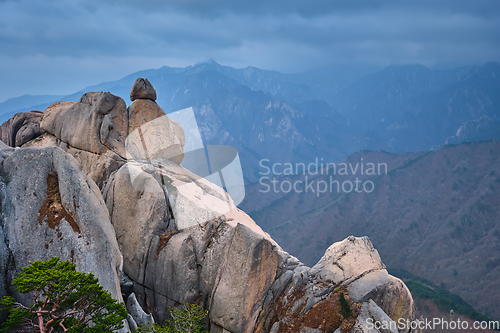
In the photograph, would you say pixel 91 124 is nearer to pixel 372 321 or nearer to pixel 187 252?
pixel 187 252

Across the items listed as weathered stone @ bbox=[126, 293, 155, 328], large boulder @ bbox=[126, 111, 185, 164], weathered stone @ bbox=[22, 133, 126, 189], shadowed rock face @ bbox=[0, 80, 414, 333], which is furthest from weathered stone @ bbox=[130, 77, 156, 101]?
weathered stone @ bbox=[126, 293, 155, 328]

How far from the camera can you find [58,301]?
1571cm

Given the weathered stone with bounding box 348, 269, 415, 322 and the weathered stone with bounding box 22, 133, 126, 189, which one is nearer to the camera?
the weathered stone with bounding box 348, 269, 415, 322

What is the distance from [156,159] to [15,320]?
2144cm

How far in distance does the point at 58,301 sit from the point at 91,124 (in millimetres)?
21980

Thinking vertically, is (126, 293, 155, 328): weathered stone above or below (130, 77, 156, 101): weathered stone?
below

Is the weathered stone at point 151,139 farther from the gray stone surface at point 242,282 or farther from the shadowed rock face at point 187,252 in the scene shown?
the gray stone surface at point 242,282

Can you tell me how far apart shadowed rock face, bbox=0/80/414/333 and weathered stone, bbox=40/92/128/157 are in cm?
21

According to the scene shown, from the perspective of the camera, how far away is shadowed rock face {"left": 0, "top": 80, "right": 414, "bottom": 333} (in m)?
22.2

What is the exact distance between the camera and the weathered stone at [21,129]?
35456 millimetres

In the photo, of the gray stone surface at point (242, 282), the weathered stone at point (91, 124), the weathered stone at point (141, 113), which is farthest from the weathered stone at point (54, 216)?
the weathered stone at point (141, 113)

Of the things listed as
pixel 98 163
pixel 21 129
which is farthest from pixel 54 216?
pixel 21 129

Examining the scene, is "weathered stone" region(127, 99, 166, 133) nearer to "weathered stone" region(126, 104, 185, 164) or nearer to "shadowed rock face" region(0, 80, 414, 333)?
"weathered stone" region(126, 104, 185, 164)

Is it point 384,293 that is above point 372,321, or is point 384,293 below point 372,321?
above
